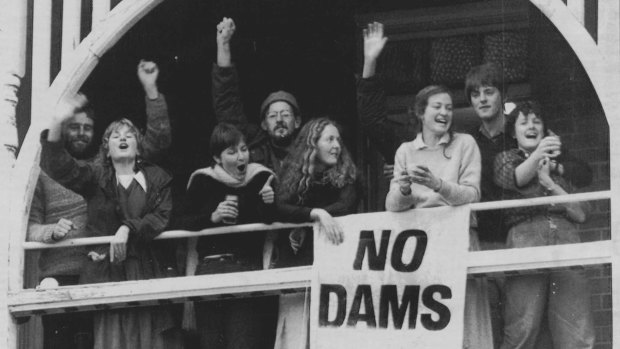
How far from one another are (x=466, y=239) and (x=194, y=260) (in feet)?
6.64

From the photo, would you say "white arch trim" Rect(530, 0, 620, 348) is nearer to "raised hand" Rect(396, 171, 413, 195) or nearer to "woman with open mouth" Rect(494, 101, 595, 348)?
"woman with open mouth" Rect(494, 101, 595, 348)

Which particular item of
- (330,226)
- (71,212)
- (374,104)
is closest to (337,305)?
(330,226)

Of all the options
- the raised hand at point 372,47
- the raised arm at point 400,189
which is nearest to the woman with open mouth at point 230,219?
the raised arm at point 400,189

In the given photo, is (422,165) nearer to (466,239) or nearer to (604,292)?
(466,239)

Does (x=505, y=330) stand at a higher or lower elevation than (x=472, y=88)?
lower

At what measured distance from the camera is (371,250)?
579 inches

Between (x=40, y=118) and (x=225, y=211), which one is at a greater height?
(x=40, y=118)

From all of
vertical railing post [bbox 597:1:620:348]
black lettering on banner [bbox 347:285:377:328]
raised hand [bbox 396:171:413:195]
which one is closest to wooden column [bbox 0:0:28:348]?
black lettering on banner [bbox 347:285:377:328]

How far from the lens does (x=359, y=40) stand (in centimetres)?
1695

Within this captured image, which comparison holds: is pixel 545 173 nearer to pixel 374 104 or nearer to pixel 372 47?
pixel 374 104

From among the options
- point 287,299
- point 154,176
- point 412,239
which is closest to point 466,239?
point 412,239

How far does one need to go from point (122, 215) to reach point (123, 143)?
49 centimetres

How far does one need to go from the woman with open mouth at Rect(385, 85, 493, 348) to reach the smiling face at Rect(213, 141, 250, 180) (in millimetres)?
1031

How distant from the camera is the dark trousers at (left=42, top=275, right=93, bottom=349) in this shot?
15500 mm
